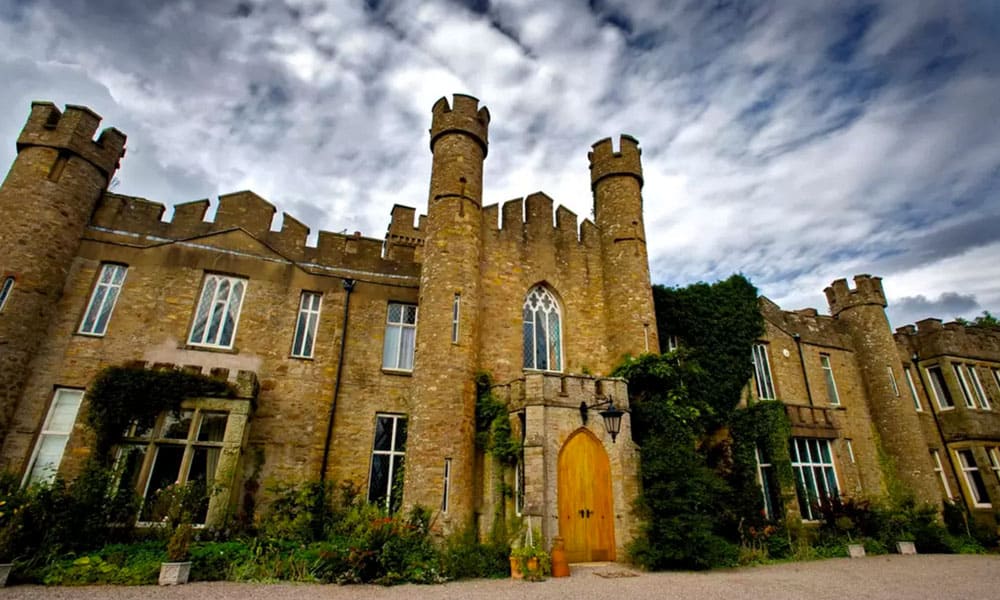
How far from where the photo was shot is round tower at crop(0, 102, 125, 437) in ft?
35.1

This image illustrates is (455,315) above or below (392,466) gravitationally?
above


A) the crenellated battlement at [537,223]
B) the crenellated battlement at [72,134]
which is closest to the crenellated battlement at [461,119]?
the crenellated battlement at [537,223]

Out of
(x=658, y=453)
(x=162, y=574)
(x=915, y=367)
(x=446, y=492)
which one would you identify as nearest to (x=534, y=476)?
(x=446, y=492)

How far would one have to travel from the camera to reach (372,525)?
9.05 m

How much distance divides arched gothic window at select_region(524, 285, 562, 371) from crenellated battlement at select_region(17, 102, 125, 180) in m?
12.7

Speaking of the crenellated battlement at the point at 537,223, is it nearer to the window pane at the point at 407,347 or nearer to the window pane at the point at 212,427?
the window pane at the point at 407,347

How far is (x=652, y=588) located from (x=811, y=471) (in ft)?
35.9

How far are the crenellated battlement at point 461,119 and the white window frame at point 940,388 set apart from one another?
21.3 metres

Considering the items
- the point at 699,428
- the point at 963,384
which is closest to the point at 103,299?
the point at 699,428

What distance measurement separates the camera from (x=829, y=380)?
18453 millimetres

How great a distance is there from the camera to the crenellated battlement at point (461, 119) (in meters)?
14.7

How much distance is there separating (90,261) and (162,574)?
355 inches

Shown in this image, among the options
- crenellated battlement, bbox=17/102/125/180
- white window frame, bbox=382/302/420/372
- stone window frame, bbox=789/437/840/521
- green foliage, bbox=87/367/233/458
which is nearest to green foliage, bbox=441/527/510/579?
white window frame, bbox=382/302/420/372

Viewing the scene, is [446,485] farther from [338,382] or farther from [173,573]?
[173,573]
